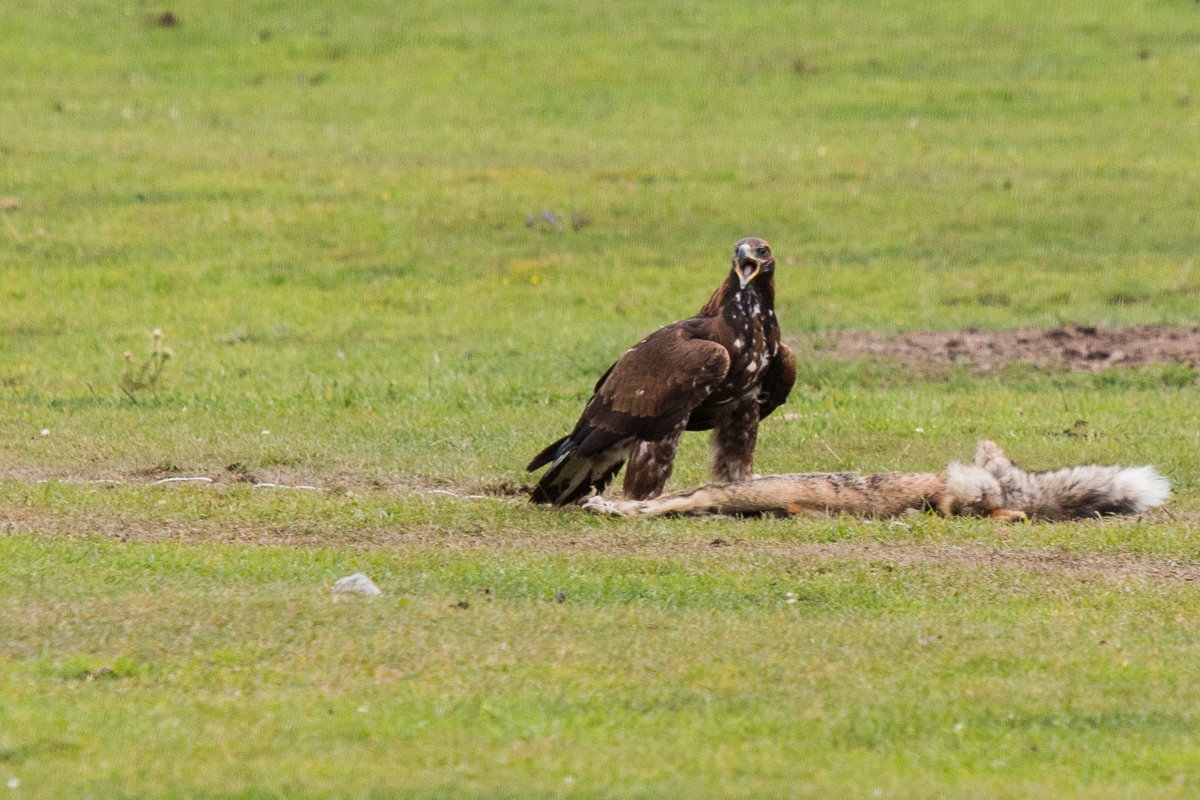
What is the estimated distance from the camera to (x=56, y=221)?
21391 mm

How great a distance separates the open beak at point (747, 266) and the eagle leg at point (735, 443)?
0.86m

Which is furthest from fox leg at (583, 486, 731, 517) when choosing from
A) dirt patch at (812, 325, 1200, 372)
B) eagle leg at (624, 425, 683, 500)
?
dirt patch at (812, 325, 1200, 372)

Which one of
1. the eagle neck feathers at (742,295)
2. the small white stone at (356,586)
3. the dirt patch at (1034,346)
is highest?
the eagle neck feathers at (742,295)

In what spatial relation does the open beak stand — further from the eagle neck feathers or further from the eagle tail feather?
the eagle tail feather

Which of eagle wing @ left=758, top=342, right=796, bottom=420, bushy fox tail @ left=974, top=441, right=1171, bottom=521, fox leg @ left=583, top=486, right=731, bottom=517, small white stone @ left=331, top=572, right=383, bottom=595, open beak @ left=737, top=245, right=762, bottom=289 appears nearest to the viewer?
small white stone @ left=331, top=572, right=383, bottom=595

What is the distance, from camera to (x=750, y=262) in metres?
9.75

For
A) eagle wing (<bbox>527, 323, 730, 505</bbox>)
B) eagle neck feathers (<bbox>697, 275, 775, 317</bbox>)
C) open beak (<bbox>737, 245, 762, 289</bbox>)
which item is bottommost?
eagle wing (<bbox>527, 323, 730, 505</bbox>)

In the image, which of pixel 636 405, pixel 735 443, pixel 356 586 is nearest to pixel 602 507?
pixel 636 405

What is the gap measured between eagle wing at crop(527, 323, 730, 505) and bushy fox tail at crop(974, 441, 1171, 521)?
1815mm

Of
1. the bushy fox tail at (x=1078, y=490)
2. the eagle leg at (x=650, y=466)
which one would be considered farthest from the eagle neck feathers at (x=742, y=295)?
the bushy fox tail at (x=1078, y=490)

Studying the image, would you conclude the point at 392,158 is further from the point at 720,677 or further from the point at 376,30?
the point at 720,677

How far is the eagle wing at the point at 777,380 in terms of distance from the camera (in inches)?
396

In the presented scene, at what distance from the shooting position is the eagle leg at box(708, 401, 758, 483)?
33.5 ft

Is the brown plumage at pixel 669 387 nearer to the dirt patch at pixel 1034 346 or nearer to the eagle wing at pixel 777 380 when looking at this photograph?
the eagle wing at pixel 777 380
